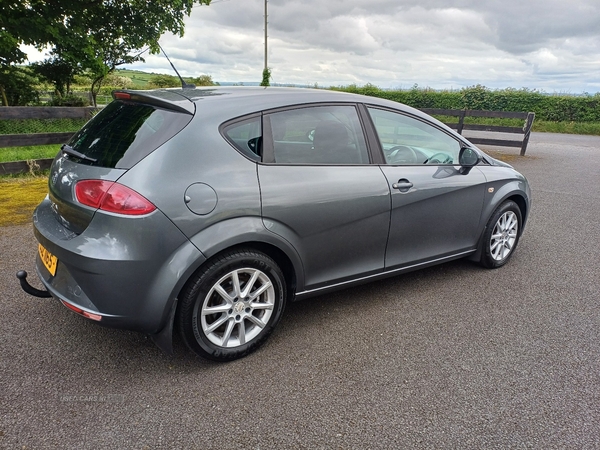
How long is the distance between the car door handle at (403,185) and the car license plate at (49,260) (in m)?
2.25

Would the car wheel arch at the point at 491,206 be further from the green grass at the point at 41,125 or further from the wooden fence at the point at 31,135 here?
the green grass at the point at 41,125

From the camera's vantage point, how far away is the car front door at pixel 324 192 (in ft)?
8.86

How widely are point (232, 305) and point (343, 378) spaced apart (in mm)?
776

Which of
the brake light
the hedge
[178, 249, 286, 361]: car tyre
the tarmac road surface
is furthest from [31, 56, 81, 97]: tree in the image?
[178, 249, 286, 361]: car tyre

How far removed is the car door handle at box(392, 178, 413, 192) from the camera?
320 centimetres

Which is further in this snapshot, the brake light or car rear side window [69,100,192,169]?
the brake light

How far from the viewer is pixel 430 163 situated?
11.6 feet

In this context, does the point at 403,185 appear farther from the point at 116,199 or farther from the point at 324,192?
the point at 116,199

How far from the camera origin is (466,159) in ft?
12.0

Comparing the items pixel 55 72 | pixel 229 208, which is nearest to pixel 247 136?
pixel 229 208

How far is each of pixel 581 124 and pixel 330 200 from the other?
23.8 m

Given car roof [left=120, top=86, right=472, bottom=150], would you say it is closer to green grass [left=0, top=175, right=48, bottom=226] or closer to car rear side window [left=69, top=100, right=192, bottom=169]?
car rear side window [left=69, top=100, right=192, bottom=169]

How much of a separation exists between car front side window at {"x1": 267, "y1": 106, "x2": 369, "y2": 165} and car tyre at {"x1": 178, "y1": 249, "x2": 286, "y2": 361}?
705 mm

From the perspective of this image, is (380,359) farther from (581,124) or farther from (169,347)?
(581,124)
